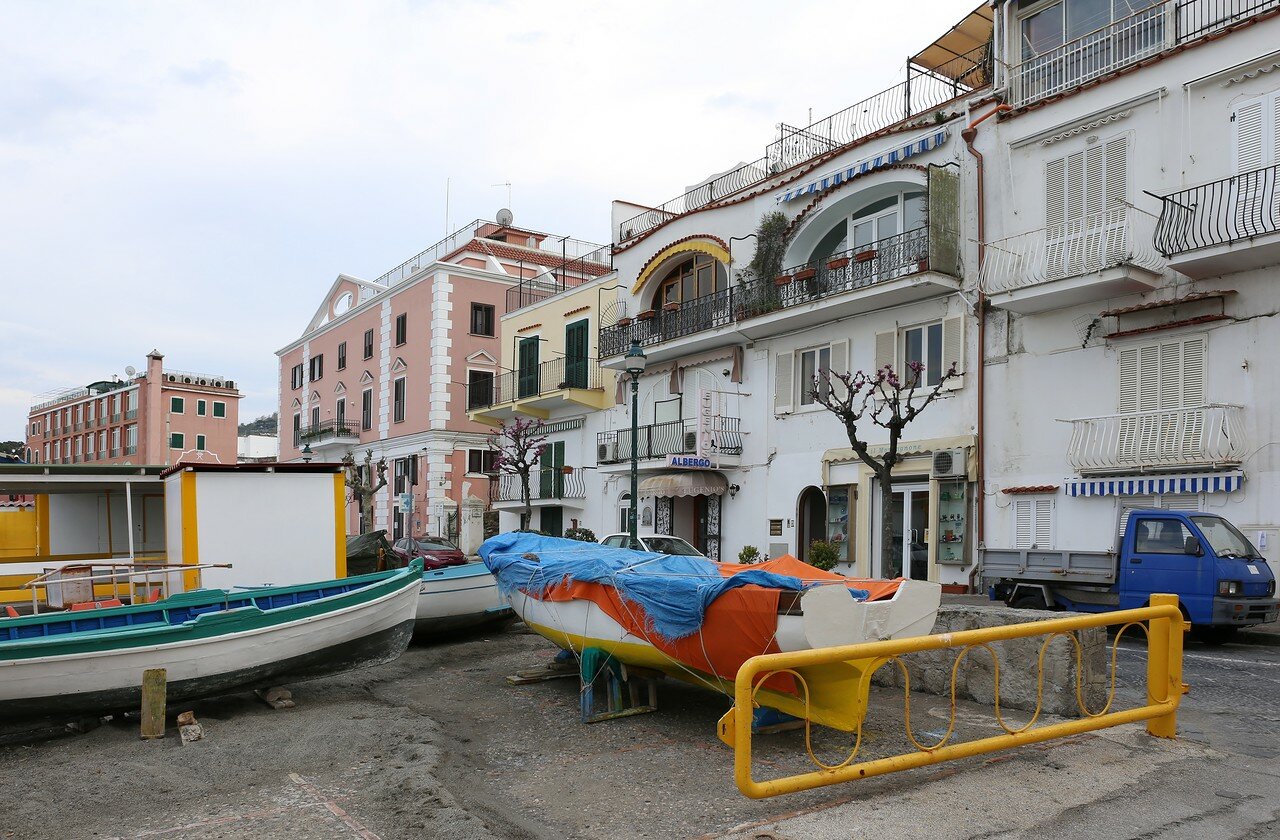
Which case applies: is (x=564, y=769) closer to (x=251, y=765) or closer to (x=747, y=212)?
(x=251, y=765)

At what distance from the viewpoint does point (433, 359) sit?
135ft

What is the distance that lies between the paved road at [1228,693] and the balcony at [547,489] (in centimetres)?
2107

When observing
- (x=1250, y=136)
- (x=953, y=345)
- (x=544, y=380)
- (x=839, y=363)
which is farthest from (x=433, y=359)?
(x=1250, y=136)

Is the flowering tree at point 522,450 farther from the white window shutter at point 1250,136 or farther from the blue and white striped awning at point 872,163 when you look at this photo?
the white window shutter at point 1250,136

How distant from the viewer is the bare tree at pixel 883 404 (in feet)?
60.0

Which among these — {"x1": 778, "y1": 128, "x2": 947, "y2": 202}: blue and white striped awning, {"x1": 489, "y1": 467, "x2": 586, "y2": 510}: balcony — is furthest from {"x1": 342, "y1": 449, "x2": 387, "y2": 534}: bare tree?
{"x1": 778, "y1": 128, "x2": 947, "y2": 202}: blue and white striped awning

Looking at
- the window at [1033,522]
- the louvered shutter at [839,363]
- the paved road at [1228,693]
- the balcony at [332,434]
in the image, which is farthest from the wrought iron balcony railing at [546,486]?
the paved road at [1228,693]

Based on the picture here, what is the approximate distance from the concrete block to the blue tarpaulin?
1.97 m

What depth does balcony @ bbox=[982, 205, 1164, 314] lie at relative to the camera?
676 inches

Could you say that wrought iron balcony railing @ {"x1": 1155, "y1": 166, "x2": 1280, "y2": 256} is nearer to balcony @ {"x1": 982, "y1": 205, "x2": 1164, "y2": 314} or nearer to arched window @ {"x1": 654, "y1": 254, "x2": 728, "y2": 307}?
balcony @ {"x1": 982, "y1": 205, "x2": 1164, "y2": 314}

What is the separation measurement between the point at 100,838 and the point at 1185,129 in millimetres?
18033

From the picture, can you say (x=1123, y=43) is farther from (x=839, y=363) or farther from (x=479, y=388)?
(x=479, y=388)

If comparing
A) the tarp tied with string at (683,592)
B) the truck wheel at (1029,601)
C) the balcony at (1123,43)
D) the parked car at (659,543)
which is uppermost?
the balcony at (1123,43)

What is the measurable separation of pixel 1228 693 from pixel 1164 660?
355 cm
